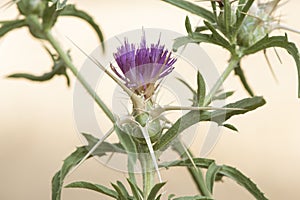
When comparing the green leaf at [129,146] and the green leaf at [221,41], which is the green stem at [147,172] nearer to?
the green leaf at [129,146]

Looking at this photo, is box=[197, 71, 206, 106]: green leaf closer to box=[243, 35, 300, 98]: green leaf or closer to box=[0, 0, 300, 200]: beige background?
box=[243, 35, 300, 98]: green leaf

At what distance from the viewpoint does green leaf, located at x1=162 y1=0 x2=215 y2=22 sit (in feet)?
2.46

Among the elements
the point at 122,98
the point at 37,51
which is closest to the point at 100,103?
the point at 122,98

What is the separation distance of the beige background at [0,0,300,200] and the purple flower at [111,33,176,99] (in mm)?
1127

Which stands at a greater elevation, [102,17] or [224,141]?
[102,17]

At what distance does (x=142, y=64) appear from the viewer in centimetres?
57

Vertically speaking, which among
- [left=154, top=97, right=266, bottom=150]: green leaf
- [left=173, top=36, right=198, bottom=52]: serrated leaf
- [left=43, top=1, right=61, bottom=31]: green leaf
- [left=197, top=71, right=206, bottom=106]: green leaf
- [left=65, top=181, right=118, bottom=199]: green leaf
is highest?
[left=43, top=1, right=61, bottom=31]: green leaf

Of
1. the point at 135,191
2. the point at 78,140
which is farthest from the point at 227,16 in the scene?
the point at 78,140

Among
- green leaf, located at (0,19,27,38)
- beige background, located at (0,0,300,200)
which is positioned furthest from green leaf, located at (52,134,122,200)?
beige background, located at (0,0,300,200)

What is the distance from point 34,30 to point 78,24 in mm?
1481

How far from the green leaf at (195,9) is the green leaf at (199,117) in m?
0.14

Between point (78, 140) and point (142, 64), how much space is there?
1.42 meters

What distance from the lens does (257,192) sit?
0.70 m

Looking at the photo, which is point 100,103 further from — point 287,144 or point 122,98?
point 287,144
